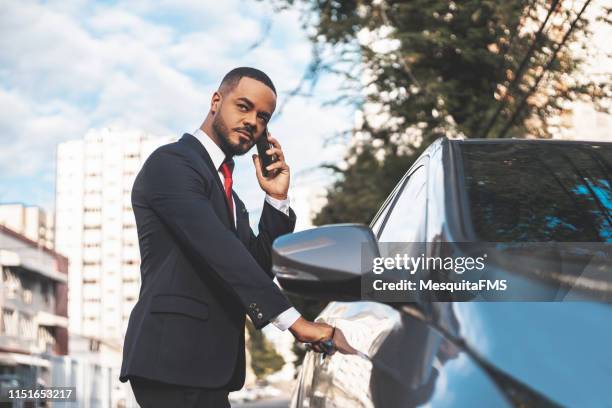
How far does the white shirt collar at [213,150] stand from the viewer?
3.05 meters

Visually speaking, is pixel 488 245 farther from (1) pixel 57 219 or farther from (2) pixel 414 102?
(1) pixel 57 219

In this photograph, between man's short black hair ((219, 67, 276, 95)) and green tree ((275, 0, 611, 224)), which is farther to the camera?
green tree ((275, 0, 611, 224))

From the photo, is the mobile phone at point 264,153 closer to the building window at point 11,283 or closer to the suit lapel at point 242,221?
the suit lapel at point 242,221

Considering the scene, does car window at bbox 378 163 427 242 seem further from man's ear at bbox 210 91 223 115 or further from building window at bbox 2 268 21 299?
building window at bbox 2 268 21 299

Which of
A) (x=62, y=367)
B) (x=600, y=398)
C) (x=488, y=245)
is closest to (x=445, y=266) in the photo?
(x=488, y=245)

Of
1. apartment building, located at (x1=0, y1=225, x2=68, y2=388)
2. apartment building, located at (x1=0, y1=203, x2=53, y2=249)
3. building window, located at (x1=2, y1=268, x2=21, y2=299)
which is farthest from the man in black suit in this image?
apartment building, located at (x1=0, y1=203, x2=53, y2=249)

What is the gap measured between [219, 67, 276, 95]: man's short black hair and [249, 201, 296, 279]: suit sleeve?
477 millimetres

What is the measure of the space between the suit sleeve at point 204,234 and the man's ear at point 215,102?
268 mm

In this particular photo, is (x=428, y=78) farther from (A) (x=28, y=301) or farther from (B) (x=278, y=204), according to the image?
(A) (x=28, y=301)

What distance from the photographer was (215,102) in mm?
3100

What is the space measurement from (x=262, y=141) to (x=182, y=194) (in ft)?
1.88

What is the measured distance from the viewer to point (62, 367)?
1947cm

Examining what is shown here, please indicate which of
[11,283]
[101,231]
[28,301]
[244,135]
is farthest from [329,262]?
[101,231]

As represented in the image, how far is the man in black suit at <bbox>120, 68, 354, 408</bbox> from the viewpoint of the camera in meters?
2.66
